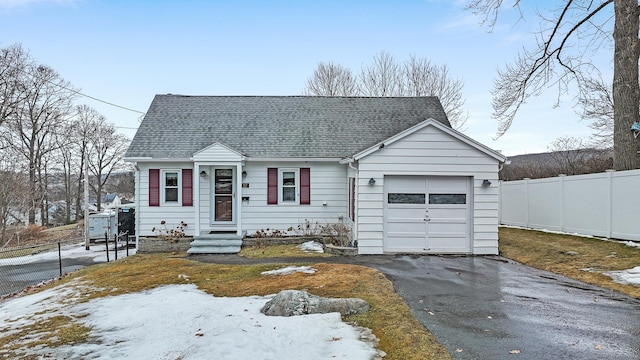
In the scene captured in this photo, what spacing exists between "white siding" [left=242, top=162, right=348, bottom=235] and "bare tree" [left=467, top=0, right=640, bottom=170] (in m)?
7.55

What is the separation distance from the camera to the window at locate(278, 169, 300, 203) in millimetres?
13250

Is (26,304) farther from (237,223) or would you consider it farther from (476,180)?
(476,180)

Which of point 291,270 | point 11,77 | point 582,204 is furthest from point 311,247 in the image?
point 11,77

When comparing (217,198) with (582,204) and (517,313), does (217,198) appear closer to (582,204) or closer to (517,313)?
(517,313)

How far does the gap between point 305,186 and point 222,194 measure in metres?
2.90

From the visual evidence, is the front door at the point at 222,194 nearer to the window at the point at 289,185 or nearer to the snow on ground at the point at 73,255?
the window at the point at 289,185

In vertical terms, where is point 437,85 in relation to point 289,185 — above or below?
above

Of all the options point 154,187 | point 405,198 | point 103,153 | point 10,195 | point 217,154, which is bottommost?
point 10,195

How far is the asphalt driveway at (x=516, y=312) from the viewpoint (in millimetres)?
4285

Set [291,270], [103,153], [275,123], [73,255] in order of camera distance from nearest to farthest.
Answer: [291,270] → [73,255] → [275,123] → [103,153]

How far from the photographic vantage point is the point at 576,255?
958cm

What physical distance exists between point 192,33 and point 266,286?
44.2 feet

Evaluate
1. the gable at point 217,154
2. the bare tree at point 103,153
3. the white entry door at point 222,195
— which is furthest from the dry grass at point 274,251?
the bare tree at point 103,153

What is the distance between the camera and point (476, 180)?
10.7 m
